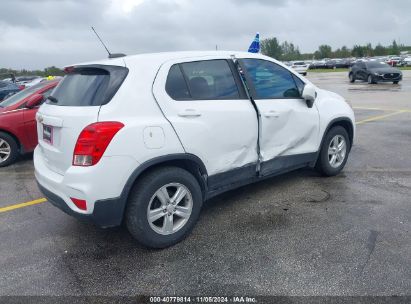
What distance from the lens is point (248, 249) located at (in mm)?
3246

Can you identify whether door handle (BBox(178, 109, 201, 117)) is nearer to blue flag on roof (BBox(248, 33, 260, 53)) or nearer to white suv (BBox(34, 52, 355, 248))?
white suv (BBox(34, 52, 355, 248))

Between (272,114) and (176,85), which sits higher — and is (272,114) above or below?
below

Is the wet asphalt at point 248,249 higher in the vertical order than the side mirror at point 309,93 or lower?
lower

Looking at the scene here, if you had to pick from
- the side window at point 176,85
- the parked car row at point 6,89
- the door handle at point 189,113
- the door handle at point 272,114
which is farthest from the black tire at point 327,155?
the parked car row at point 6,89

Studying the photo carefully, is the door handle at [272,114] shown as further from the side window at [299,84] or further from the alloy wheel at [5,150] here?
the alloy wheel at [5,150]

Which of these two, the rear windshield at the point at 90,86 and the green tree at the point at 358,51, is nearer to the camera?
the rear windshield at the point at 90,86

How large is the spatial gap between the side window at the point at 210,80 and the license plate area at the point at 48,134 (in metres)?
1.30

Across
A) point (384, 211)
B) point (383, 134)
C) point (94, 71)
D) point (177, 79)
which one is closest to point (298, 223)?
point (384, 211)

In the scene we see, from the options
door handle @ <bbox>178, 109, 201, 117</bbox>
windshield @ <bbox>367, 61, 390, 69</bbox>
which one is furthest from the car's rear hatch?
windshield @ <bbox>367, 61, 390, 69</bbox>

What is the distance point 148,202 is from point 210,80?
1.35 m

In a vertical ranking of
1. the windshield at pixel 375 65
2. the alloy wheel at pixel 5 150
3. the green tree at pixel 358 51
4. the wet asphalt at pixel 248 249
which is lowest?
the wet asphalt at pixel 248 249

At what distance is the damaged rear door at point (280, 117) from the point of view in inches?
155

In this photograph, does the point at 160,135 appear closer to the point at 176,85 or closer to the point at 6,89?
the point at 176,85

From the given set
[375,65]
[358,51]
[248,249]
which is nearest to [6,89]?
[248,249]
